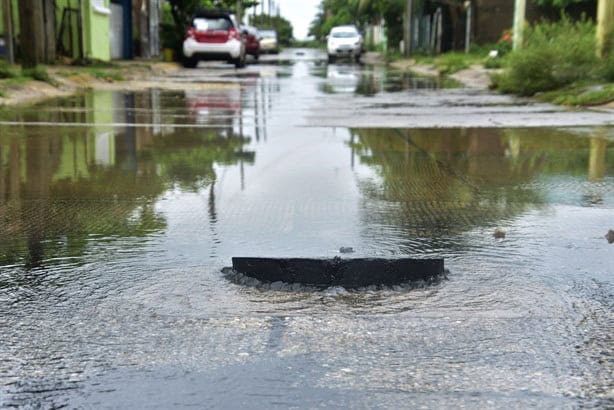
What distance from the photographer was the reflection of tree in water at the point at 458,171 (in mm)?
4777

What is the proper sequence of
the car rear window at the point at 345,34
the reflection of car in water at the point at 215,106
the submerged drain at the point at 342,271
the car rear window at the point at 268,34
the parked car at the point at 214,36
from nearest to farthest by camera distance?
the submerged drain at the point at 342,271 < the reflection of car in water at the point at 215,106 < the parked car at the point at 214,36 < the car rear window at the point at 345,34 < the car rear window at the point at 268,34

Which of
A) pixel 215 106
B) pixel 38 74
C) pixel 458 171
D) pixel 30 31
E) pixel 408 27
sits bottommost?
pixel 458 171

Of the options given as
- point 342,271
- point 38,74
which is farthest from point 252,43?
point 342,271

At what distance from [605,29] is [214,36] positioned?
16.1 metres

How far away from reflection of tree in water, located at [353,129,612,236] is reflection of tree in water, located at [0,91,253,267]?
4.20 feet

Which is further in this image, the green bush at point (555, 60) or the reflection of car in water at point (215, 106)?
the green bush at point (555, 60)

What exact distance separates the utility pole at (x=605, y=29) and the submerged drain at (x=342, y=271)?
1128cm

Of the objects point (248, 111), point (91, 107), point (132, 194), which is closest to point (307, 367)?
point (132, 194)

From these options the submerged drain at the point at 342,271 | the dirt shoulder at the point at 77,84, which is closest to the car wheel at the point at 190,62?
the dirt shoulder at the point at 77,84

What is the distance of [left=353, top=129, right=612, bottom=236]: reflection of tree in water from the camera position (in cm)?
478

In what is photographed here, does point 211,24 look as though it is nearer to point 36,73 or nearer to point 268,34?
point 36,73

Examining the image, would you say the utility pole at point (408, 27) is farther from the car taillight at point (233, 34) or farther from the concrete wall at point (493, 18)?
the car taillight at point (233, 34)

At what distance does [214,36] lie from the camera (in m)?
27.3

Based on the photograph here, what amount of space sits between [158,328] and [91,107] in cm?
962
